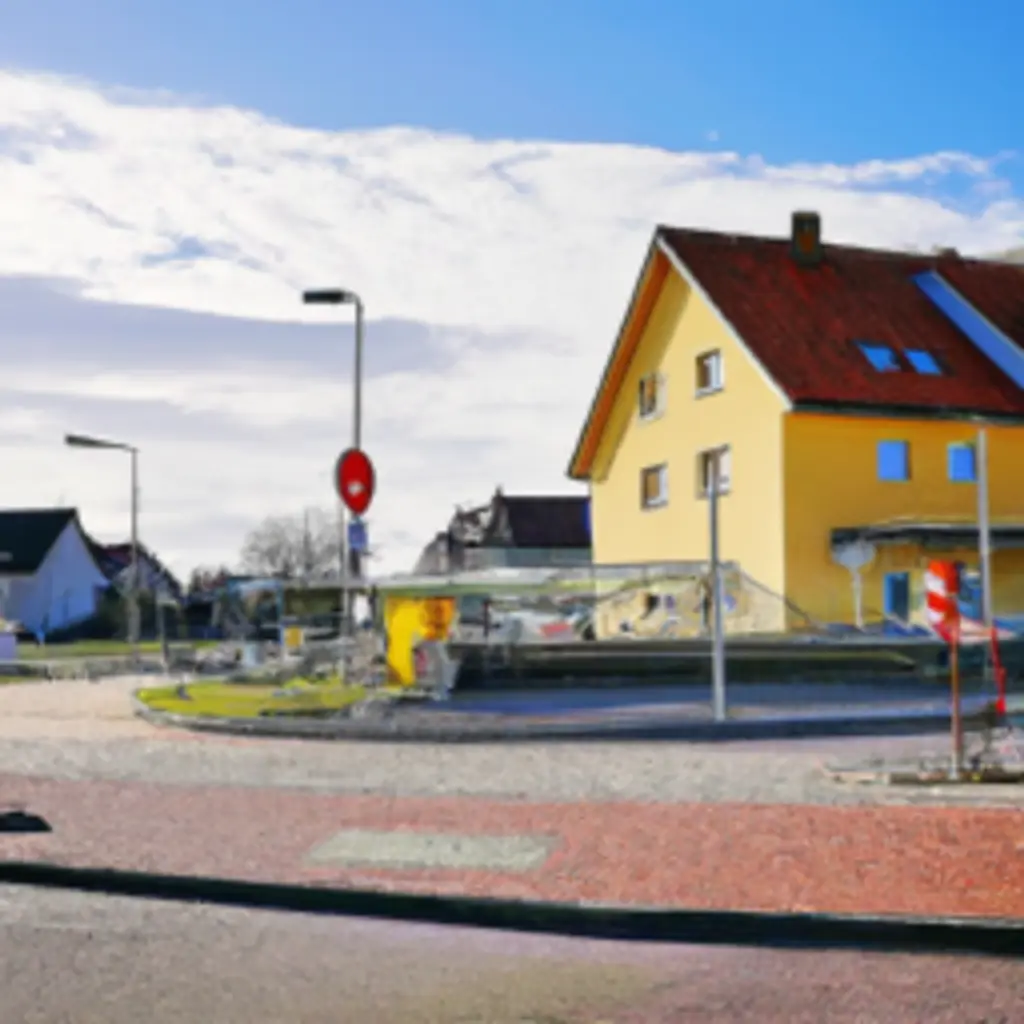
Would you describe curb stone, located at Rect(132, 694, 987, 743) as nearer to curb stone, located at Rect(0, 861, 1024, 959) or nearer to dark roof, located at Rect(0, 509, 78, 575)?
curb stone, located at Rect(0, 861, 1024, 959)

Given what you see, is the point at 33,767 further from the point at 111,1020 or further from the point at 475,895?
the point at 111,1020

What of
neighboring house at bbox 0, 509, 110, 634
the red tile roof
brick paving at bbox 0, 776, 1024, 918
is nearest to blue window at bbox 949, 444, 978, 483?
the red tile roof

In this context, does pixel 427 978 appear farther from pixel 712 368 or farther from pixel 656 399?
pixel 656 399

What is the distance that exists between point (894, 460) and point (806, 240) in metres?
6.24

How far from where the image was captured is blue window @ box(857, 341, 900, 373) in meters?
34.7

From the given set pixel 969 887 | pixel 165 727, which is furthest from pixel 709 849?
pixel 165 727

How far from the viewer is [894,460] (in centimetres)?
3422

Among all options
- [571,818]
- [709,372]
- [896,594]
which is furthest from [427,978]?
[709,372]

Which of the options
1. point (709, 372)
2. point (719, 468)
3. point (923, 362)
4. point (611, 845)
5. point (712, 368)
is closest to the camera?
point (611, 845)

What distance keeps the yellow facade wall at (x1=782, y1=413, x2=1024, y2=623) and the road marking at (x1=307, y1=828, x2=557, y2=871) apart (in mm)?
22482

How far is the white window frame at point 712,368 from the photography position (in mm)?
35750

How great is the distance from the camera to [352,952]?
7660 mm

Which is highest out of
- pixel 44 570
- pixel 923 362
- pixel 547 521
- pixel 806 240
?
pixel 806 240

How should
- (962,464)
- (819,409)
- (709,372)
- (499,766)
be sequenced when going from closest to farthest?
1. (499,766)
2. (819,409)
3. (962,464)
4. (709,372)
